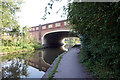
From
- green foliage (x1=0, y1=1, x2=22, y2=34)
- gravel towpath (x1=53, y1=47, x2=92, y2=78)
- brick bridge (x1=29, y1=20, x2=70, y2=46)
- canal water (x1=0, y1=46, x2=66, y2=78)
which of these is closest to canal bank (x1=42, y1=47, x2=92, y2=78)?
gravel towpath (x1=53, y1=47, x2=92, y2=78)

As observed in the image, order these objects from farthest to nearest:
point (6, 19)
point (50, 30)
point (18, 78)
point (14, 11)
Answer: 1. point (50, 30)
2. point (14, 11)
3. point (6, 19)
4. point (18, 78)

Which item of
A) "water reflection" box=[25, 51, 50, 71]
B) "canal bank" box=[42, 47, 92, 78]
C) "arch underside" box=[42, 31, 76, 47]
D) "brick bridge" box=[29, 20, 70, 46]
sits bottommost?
"water reflection" box=[25, 51, 50, 71]

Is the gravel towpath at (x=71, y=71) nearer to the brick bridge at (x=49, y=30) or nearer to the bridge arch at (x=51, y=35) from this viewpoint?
the bridge arch at (x=51, y=35)

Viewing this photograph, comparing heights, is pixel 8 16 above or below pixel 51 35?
above

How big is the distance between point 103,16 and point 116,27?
355 mm

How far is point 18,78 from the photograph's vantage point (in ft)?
12.6

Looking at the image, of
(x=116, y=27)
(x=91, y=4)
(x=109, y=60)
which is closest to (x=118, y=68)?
(x=109, y=60)

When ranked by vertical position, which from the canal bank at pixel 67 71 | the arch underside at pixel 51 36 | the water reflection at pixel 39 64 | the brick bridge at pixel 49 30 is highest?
the brick bridge at pixel 49 30

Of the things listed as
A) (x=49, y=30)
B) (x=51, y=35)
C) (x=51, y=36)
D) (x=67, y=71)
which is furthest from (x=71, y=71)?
(x=51, y=36)

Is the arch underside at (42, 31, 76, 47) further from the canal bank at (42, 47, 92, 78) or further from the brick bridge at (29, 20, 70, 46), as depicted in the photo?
the canal bank at (42, 47, 92, 78)

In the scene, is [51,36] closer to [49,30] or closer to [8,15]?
[49,30]

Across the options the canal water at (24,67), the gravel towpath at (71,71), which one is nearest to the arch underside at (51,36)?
the canal water at (24,67)

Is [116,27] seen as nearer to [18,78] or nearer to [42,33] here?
[18,78]

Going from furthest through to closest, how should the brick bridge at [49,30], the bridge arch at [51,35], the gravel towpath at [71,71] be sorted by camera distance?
1. the bridge arch at [51,35]
2. the brick bridge at [49,30]
3. the gravel towpath at [71,71]
